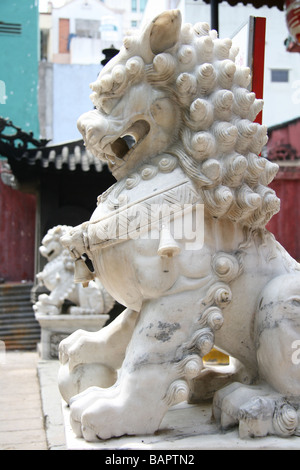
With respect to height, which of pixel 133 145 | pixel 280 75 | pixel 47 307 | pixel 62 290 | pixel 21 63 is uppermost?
pixel 21 63

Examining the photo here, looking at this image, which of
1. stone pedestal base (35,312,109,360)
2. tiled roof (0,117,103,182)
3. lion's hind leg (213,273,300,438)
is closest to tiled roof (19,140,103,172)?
tiled roof (0,117,103,182)

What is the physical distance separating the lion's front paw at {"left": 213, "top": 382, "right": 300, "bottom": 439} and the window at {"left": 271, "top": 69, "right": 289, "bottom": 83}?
9.06m

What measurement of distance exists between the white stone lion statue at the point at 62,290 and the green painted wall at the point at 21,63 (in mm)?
5730

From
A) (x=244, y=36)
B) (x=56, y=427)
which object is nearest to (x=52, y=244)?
(x=56, y=427)

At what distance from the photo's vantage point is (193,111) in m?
1.56

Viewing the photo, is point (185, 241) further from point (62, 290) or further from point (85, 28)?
point (85, 28)

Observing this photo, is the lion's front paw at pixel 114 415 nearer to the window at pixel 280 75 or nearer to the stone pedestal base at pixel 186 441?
the stone pedestal base at pixel 186 441

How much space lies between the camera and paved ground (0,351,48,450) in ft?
7.99

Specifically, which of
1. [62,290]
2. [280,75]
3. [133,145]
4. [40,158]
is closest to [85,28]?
[280,75]

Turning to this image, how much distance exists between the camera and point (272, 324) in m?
1.54

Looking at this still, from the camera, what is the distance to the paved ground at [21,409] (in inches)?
95.9

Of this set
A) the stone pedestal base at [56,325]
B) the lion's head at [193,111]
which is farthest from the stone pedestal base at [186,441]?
the stone pedestal base at [56,325]

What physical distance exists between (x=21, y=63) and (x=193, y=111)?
30.4 feet

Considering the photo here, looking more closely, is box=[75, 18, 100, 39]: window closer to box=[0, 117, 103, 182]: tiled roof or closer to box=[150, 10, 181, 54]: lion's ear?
Result: box=[0, 117, 103, 182]: tiled roof
